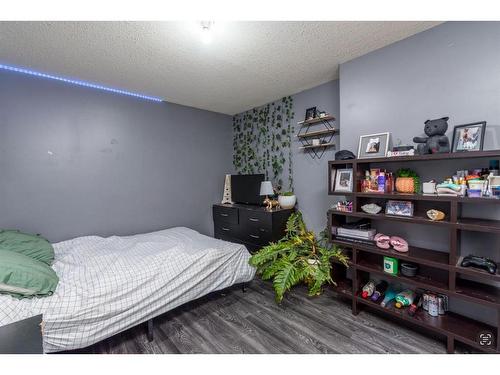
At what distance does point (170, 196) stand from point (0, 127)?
1.94 meters

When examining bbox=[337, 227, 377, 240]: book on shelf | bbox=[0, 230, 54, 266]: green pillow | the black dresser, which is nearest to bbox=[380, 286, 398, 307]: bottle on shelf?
bbox=[337, 227, 377, 240]: book on shelf

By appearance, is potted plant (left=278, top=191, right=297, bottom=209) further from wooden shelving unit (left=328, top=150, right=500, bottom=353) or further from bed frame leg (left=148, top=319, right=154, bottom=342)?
bed frame leg (left=148, top=319, right=154, bottom=342)

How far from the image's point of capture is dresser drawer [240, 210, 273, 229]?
3027mm

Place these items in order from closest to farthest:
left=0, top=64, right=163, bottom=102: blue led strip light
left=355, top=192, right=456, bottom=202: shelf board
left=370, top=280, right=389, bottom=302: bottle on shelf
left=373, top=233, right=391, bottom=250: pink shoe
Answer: left=355, top=192, right=456, bottom=202: shelf board
left=373, top=233, right=391, bottom=250: pink shoe
left=370, top=280, right=389, bottom=302: bottle on shelf
left=0, top=64, right=163, bottom=102: blue led strip light

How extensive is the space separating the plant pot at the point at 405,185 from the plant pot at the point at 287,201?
1.43 metres

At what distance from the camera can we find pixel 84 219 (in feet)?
9.20

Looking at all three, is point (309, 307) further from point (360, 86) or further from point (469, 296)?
point (360, 86)

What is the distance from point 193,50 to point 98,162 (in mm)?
1897

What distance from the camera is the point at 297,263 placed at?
7.59ft

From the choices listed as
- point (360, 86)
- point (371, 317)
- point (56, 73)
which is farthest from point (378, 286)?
point (56, 73)

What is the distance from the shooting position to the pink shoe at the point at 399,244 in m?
1.86

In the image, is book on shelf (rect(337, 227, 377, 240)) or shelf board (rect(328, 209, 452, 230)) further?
book on shelf (rect(337, 227, 377, 240))

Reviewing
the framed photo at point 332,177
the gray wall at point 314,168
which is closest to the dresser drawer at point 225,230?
the gray wall at point 314,168

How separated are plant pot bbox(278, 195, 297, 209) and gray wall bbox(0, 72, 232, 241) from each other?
1.38m
